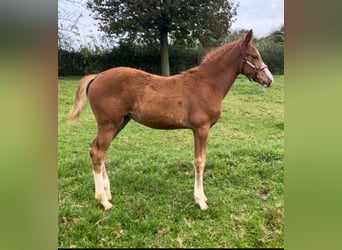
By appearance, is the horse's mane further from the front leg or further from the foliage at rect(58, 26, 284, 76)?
the front leg

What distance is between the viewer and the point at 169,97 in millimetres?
1976

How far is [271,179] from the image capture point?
2084 millimetres

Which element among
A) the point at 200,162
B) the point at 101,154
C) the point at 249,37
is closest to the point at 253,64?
the point at 249,37

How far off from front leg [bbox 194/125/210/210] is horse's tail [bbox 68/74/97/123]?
754 millimetres

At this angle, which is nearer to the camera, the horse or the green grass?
the green grass

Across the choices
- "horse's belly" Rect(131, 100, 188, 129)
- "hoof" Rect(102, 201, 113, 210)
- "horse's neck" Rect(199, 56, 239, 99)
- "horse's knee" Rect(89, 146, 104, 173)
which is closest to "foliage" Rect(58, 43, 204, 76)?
"horse's neck" Rect(199, 56, 239, 99)

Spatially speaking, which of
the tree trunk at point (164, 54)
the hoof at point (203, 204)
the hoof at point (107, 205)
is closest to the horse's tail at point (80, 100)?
the tree trunk at point (164, 54)

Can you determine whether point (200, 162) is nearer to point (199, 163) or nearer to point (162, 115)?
point (199, 163)

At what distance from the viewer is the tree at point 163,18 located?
194 centimetres

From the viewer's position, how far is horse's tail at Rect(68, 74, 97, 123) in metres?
1.96

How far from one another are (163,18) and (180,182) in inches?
43.8
